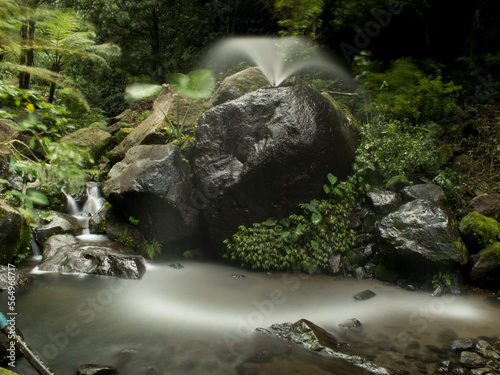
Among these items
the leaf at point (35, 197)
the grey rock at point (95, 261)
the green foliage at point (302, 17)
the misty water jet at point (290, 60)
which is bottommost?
the grey rock at point (95, 261)

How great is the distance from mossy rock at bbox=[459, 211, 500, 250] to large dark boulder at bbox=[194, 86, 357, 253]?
86.1 inches

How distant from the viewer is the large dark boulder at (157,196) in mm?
6297

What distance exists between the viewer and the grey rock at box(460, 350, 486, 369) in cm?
309

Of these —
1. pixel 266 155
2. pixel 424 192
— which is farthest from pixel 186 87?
pixel 424 192

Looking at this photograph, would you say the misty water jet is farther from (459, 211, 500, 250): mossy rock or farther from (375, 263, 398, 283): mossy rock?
(459, 211, 500, 250): mossy rock

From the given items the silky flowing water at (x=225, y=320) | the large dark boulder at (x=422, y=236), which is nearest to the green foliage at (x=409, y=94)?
the large dark boulder at (x=422, y=236)

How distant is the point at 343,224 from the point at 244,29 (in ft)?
29.1

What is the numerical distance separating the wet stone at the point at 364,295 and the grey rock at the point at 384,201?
5.63 feet

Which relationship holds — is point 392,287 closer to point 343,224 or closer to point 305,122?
point 343,224

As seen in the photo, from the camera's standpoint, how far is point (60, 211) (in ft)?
25.1

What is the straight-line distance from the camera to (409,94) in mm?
7656

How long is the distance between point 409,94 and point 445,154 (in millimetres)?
1604

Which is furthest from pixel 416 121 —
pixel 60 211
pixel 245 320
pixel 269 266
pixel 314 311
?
pixel 60 211

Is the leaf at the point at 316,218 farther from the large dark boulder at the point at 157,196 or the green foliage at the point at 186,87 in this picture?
the green foliage at the point at 186,87
